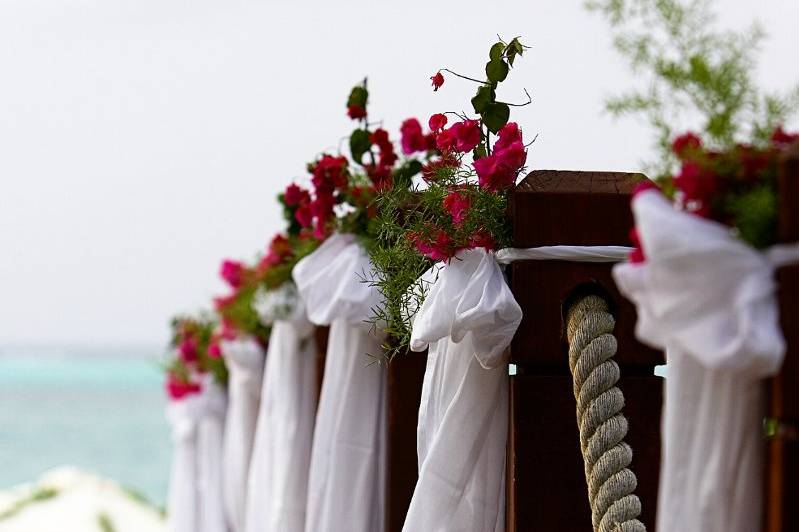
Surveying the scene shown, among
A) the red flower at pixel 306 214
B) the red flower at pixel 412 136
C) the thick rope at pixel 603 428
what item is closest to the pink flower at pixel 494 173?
the thick rope at pixel 603 428

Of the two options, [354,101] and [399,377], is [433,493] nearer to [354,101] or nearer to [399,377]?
[399,377]

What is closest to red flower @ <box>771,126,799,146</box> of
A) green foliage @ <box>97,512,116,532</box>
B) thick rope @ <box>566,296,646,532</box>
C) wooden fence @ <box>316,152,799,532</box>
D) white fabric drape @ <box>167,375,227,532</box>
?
thick rope @ <box>566,296,646,532</box>

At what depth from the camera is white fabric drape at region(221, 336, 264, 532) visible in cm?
650

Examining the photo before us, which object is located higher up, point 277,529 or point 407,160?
point 407,160

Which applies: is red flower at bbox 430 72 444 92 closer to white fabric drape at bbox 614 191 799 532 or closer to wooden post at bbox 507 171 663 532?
wooden post at bbox 507 171 663 532

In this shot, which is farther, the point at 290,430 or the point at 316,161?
the point at 290,430

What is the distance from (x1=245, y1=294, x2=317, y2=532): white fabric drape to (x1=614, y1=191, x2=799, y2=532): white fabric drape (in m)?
3.30

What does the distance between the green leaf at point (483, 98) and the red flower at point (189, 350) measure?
5163 mm

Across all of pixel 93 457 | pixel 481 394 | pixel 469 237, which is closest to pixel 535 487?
pixel 481 394

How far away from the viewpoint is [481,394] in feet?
10.2

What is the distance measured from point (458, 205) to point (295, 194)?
1.50 m

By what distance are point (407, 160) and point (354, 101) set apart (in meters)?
0.28

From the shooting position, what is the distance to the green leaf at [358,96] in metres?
4.26

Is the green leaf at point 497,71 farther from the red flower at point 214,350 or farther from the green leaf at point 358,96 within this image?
the red flower at point 214,350
